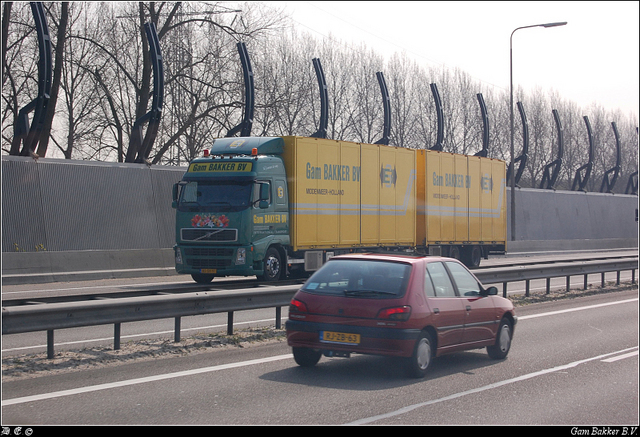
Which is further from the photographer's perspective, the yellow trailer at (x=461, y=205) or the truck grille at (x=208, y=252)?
the yellow trailer at (x=461, y=205)

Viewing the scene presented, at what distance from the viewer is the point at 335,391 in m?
7.35

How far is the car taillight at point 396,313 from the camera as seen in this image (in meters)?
7.86

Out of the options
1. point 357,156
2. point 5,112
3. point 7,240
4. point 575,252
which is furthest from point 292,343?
point 575,252

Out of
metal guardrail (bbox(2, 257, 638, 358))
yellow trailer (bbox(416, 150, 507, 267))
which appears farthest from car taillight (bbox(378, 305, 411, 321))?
yellow trailer (bbox(416, 150, 507, 267))

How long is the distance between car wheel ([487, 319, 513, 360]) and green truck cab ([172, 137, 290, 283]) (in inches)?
351

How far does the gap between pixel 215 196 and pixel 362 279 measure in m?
10.2

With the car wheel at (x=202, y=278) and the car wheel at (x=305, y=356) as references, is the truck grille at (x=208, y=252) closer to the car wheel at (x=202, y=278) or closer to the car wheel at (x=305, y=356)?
the car wheel at (x=202, y=278)

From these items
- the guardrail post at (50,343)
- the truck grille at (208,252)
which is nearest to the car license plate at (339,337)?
the guardrail post at (50,343)

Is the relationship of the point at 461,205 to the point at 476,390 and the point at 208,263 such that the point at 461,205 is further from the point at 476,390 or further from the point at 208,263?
the point at 476,390

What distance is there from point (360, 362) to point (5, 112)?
27406 millimetres

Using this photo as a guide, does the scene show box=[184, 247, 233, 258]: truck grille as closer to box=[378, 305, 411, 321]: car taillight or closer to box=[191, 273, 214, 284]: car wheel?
box=[191, 273, 214, 284]: car wheel

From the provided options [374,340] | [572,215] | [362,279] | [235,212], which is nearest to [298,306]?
[362,279]

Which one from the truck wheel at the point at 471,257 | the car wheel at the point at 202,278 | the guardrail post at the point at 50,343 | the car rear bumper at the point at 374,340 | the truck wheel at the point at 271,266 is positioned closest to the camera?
the car rear bumper at the point at 374,340

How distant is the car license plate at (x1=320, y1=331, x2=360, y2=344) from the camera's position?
7955mm
